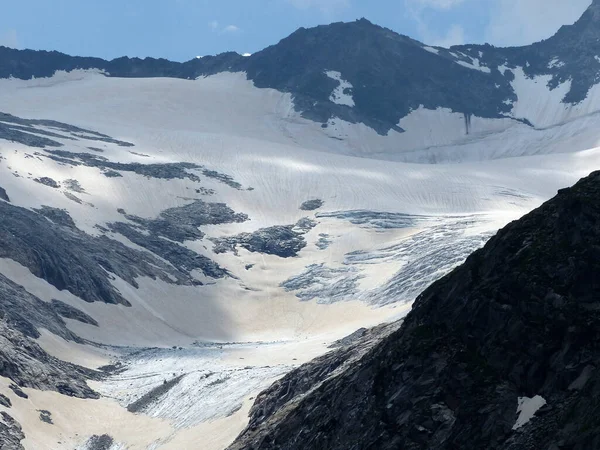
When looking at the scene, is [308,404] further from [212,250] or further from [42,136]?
[42,136]

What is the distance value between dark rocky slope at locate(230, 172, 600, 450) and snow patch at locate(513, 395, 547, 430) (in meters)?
0.19

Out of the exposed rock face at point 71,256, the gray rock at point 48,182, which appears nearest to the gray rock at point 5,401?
the exposed rock face at point 71,256

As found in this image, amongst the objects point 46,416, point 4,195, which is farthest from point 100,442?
point 4,195

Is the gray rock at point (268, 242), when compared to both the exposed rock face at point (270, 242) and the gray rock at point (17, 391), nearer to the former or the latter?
the exposed rock face at point (270, 242)

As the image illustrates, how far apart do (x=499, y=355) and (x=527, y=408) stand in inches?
98.4

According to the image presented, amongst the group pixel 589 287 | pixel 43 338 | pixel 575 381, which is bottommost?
pixel 43 338

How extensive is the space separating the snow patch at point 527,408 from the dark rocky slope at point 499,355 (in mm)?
195

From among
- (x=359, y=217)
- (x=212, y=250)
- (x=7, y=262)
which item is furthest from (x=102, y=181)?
(x=7, y=262)

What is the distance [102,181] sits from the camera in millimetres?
159875

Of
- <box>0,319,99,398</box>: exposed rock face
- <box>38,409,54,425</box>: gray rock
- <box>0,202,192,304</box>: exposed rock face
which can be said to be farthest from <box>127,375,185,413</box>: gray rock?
<box>0,202,192,304</box>: exposed rock face

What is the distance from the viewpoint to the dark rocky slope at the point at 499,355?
30.6 m

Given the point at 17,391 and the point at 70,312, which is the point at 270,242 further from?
the point at 17,391

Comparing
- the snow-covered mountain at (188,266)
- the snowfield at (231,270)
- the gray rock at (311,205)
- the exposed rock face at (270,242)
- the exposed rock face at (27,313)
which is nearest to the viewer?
the snowfield at (231,270)

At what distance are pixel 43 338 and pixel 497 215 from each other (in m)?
78.9
